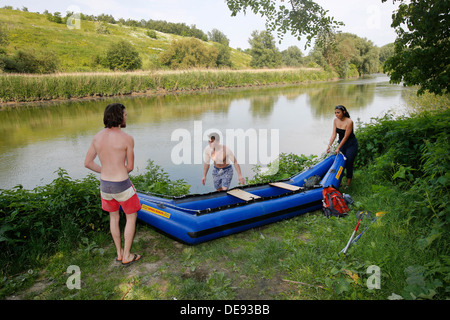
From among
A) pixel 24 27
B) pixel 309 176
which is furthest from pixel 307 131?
pixel 24 27

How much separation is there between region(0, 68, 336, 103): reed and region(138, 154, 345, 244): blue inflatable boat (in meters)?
17.9

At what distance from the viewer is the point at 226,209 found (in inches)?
144

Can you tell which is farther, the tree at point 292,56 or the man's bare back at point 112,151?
the tree at point 292,56

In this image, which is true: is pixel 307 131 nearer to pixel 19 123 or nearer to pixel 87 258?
pixel 87 258

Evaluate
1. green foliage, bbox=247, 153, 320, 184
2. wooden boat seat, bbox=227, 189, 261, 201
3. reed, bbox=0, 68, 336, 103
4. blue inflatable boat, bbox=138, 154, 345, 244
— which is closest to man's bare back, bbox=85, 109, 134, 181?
blue inflatable boat, bbox=138, 154, 345, 244

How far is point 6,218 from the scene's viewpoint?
10.1 feet

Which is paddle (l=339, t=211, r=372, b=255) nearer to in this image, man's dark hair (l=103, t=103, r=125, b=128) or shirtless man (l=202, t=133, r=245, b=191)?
shirtless man (l=202, t=133, r=245, b=191)

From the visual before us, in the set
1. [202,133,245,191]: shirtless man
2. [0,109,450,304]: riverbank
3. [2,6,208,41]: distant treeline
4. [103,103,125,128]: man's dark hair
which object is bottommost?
[0,109,450,304]: riverbank

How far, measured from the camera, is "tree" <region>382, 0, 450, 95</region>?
17.3 feet

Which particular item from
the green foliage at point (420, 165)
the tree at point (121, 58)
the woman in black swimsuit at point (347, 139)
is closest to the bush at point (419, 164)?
the green foliage at point (420, 165)

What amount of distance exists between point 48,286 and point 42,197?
139cm

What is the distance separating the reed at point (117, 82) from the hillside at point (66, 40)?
33.8 feet

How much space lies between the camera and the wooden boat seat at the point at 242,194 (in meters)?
3.99

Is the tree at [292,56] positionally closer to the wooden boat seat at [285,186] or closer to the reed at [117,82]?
the reed at [117,82]
